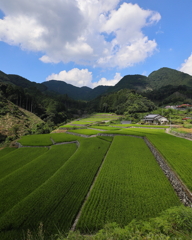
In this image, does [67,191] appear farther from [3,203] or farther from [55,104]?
[55,104]

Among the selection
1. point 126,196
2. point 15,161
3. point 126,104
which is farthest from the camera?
point 126,104

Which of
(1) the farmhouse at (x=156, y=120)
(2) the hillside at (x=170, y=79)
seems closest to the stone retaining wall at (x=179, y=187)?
(1) the farmhouse at (x=156, y=120)

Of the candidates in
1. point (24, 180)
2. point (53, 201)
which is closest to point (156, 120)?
point (24, 180)

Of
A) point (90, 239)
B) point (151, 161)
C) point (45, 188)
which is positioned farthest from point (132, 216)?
point (151, 161)

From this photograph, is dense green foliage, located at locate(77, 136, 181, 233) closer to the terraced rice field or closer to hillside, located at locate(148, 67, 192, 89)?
the terraced rice field

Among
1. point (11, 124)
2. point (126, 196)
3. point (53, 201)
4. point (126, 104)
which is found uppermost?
point (126, 104)

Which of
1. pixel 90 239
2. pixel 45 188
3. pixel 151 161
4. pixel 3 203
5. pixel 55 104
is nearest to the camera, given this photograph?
pixel 90 239

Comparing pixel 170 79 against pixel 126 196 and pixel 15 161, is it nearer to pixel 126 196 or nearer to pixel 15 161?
pixel 126 196

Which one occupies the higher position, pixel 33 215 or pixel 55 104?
pixel 55 104
